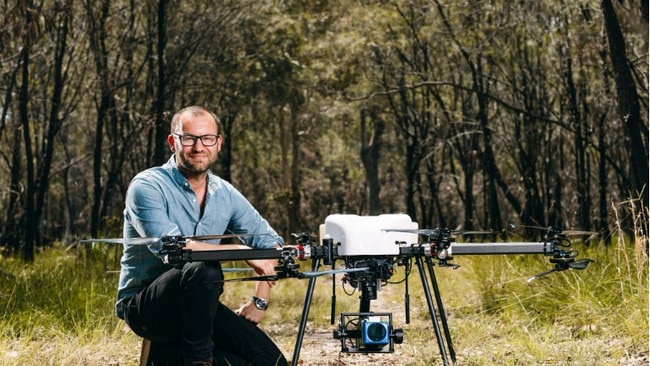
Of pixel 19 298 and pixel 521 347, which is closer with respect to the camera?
pixel 521 347

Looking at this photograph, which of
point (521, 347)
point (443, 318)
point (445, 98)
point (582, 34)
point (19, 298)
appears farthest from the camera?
point (445, 98)

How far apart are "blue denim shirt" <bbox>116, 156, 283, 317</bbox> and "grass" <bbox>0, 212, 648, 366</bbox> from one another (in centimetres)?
159

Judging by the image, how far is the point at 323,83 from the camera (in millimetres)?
22953

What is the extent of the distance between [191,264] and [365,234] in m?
0.79

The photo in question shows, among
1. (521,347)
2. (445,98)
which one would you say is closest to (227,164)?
(445,98)

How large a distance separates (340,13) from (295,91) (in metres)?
2.16

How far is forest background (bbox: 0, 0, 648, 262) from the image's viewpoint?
1867 centimetres

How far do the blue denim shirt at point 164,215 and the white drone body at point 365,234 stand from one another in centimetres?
51

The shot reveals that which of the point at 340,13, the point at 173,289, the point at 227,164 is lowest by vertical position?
the point at 173,289

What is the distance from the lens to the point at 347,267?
183 inches

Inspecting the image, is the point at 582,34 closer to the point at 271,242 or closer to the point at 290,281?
the point at 290,281

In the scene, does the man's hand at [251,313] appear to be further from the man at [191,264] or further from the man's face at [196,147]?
the man's face at [196,147]

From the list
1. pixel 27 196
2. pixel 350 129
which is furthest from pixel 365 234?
pixel 350 129

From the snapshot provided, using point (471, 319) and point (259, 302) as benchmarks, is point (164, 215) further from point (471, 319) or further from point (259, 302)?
point (471, 319)
